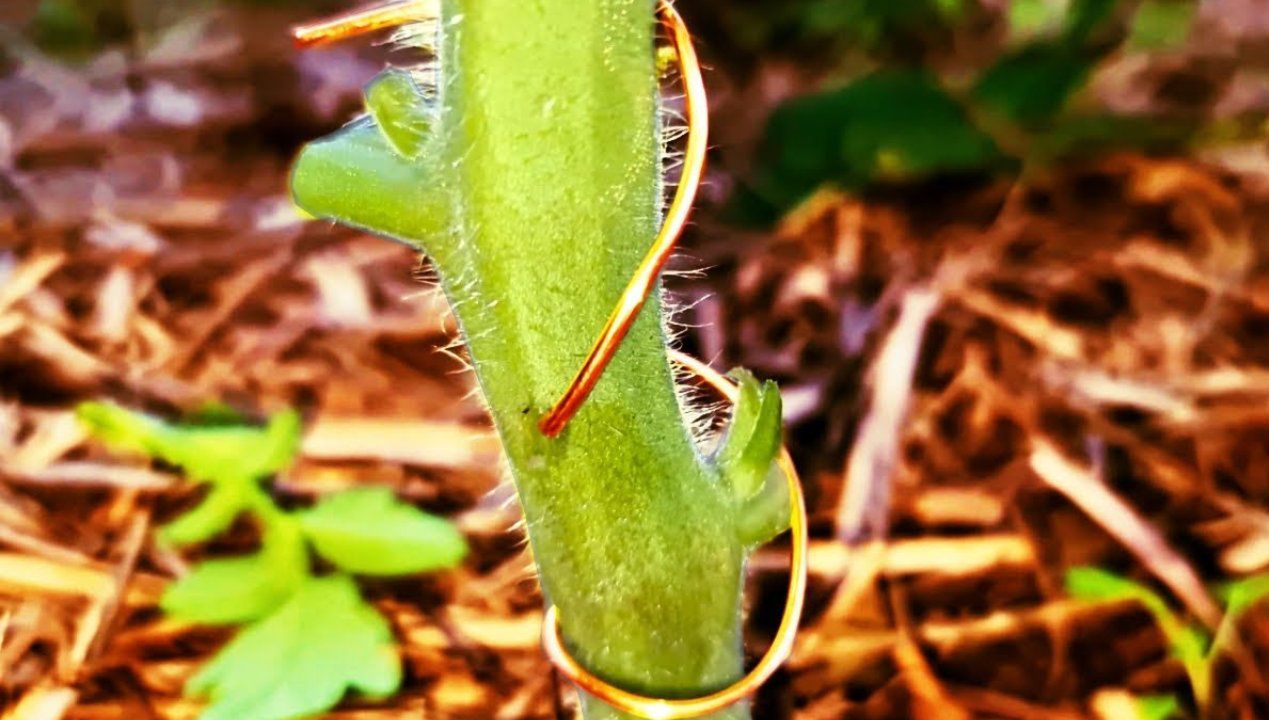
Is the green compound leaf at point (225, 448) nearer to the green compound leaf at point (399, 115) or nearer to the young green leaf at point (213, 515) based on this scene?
the young green leaf at point (213, 515)

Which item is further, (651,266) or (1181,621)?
(1181,621)

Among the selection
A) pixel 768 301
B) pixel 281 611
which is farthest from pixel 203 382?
pixel 768 301

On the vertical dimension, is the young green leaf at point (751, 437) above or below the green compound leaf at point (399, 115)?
below

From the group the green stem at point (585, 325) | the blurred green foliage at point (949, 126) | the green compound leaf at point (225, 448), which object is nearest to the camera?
the green stem at point (585, 325)

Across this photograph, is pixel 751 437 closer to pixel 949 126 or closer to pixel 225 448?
pixel 225 448

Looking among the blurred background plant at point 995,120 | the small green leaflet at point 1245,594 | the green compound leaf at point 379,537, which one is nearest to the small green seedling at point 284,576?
the green compound leaf at point 379,537

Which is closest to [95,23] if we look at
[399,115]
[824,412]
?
[824,412]

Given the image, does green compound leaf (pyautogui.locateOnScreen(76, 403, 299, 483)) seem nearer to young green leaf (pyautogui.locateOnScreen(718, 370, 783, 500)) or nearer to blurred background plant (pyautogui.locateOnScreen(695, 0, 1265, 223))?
young green leaf (pyautogui.locateOnScreen(718, 370, 783, 500))
